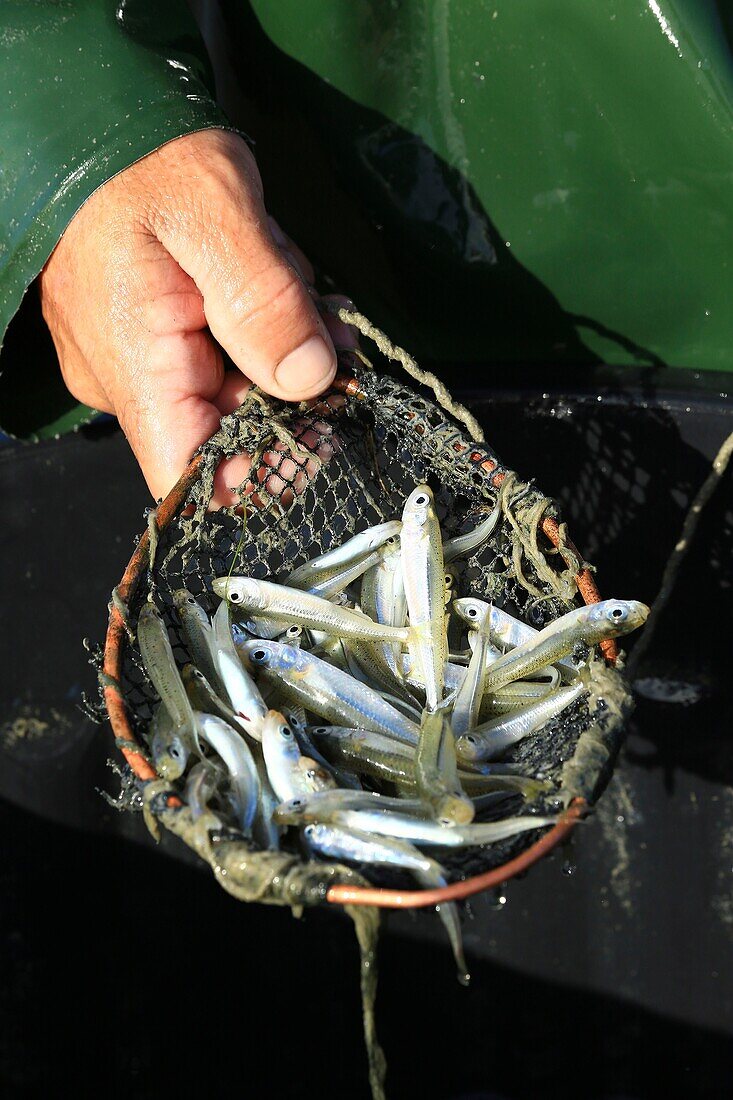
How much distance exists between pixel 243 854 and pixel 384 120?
154 cm

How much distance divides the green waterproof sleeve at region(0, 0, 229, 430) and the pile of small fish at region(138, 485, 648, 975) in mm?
762

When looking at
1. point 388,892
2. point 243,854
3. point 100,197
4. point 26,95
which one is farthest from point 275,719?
point 26,95

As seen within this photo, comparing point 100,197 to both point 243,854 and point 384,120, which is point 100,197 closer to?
point 384,120

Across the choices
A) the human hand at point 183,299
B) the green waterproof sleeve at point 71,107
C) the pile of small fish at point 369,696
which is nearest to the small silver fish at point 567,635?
the pile of small fish at point 369,696

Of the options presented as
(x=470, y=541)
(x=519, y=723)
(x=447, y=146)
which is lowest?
(x=519, y=723)

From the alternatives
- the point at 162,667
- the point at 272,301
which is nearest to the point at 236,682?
the point at 162,667

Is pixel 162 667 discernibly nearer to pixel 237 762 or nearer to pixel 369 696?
pixel 237 762

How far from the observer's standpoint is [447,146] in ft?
6.65

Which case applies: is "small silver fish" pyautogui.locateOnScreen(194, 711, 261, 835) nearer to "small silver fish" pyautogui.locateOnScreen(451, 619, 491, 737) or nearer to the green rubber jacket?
"small silver fish" pyautogui.locateOnScreen(451, 619, 491, 737)

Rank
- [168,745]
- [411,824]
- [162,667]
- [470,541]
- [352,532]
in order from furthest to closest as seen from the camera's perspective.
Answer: [352,532], [470,541], [162,667], [168,745], [411,824]

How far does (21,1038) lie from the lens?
2.58m

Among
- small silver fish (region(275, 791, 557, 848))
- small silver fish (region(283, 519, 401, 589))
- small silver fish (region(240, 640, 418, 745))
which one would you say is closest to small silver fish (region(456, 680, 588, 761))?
small silver fish (region(240, 640, 418, 745))

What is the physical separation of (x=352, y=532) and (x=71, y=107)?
3.10ft

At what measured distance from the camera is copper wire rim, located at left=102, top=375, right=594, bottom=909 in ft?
3.74
